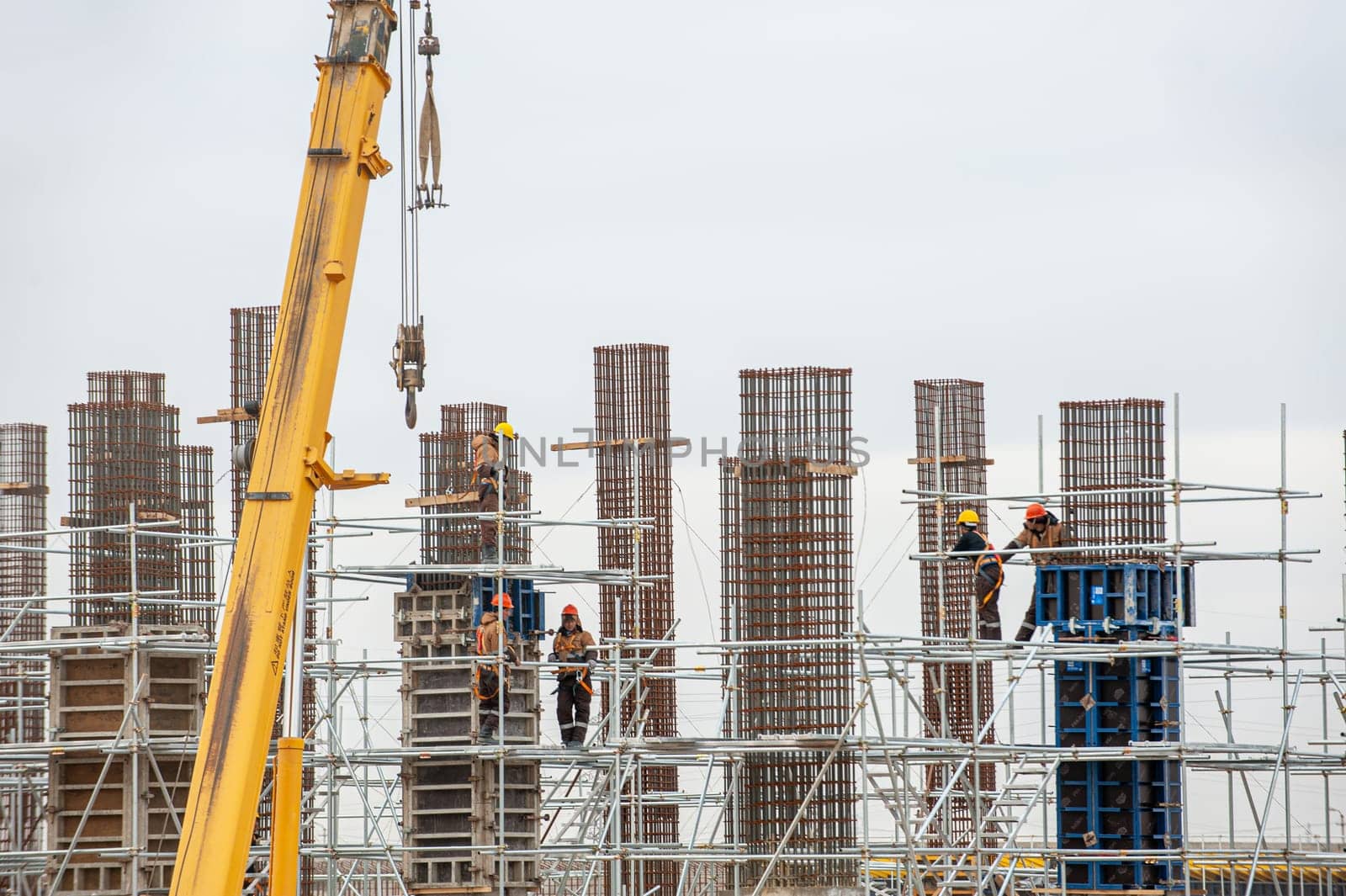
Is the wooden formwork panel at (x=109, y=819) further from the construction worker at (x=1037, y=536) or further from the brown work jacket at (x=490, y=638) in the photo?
the construction worker at (x=1037, y=536)

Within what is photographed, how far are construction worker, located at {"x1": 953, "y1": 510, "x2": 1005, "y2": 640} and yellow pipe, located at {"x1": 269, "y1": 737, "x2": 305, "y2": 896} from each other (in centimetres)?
946

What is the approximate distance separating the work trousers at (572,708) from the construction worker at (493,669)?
733 mm

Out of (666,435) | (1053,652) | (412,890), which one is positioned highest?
(666,435)

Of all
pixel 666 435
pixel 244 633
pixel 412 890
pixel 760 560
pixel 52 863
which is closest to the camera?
pixel 244 633

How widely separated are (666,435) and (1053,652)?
61.5 feet

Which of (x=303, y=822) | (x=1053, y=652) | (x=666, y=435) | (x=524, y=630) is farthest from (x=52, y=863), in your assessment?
(x=666, y=435)

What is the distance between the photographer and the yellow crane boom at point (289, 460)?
1717 cm

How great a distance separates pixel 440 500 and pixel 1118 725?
16.2 m

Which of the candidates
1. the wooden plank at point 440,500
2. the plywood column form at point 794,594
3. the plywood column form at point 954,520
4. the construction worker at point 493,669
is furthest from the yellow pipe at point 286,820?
the plywood column form at point 954,520

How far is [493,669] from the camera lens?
1026 inches

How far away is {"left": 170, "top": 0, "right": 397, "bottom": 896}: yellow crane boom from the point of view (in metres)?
17.2

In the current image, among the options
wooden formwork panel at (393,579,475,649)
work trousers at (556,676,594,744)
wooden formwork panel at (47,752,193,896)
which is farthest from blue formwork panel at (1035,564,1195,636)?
wooden formwork panel at (47,752,193,896)

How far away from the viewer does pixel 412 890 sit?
1051 inches

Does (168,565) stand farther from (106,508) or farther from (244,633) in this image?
(244,633)
